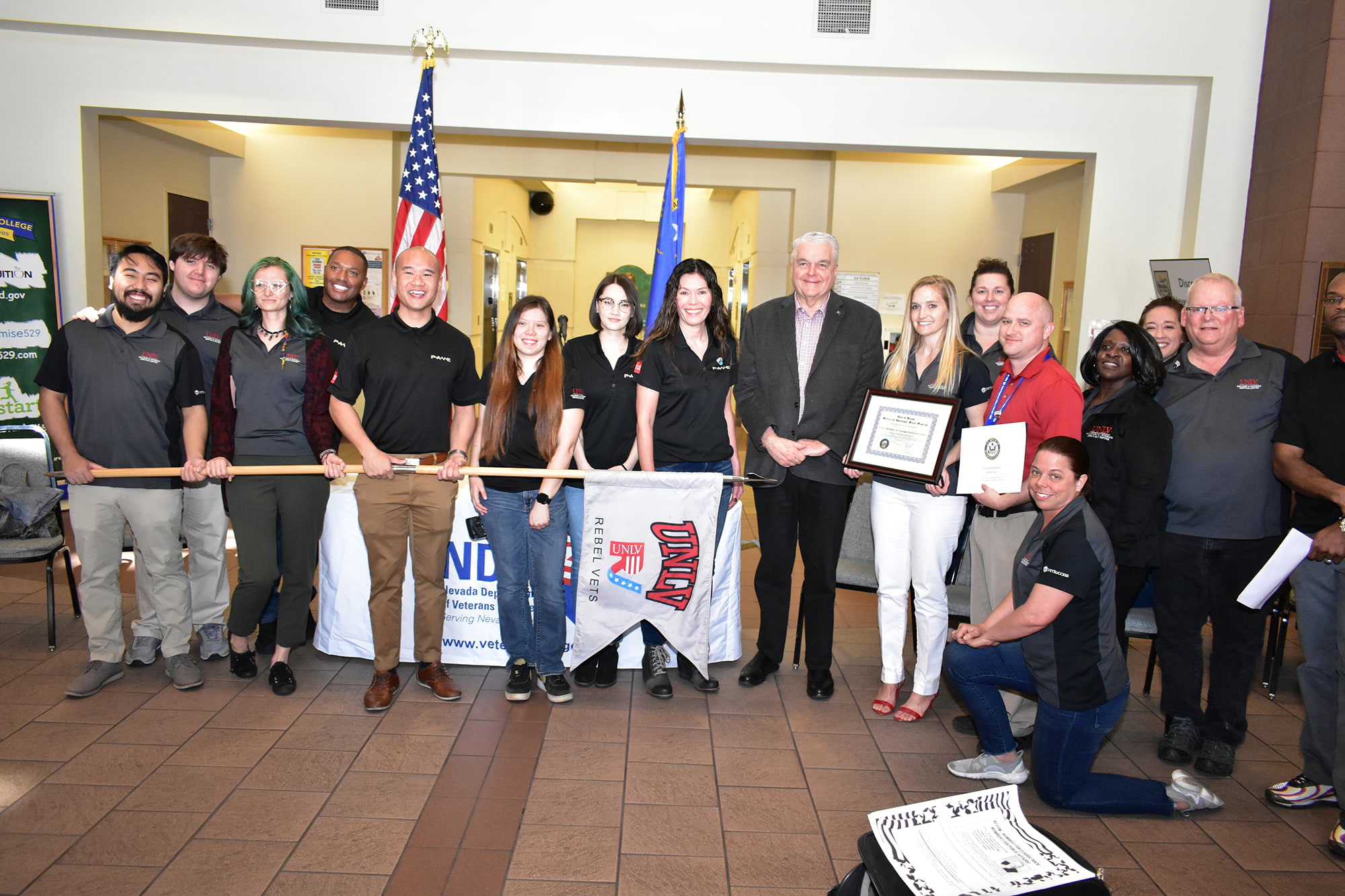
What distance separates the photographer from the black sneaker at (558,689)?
386cm

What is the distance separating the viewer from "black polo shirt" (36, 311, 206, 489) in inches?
147

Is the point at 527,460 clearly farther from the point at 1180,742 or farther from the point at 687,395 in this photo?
the point at 1180,742

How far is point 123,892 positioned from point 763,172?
9.73m

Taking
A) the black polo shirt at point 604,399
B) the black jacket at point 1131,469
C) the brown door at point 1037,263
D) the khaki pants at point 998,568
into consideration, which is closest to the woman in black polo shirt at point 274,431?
the black polo shirt at point 604,399

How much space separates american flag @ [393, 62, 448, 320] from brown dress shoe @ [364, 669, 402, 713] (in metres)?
3.02

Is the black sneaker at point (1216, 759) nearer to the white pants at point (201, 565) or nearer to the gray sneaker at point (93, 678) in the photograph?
the white pants at point (201, 565)

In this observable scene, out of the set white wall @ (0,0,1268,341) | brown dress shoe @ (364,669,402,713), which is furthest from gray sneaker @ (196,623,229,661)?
white wall @ (0,0,1268,341)

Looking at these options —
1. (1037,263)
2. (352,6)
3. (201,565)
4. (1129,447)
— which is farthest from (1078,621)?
(1037,263)

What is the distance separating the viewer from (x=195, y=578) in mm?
4145

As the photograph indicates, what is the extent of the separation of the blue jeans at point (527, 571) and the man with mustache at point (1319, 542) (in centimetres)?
281

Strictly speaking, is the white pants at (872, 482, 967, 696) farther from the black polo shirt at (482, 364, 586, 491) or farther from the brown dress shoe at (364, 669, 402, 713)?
the brown dress shoe at (364, 669, 402, 713)

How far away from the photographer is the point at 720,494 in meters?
3.90

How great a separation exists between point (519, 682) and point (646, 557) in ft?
2.55

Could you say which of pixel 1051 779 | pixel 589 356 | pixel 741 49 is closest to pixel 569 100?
pixel 741 49
